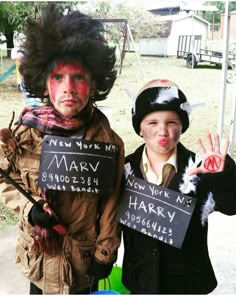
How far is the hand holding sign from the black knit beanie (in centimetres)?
16

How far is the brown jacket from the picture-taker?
166 centimetres

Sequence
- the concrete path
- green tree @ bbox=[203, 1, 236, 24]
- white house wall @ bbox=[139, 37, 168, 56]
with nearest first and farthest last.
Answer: the concrete path, green tree @ bbox=[203, 1, 236, 24], white house wall @ bbox=[139, 37, 168, 56]

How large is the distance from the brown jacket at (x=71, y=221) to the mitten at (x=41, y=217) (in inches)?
2.2

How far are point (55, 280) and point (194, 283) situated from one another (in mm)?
595

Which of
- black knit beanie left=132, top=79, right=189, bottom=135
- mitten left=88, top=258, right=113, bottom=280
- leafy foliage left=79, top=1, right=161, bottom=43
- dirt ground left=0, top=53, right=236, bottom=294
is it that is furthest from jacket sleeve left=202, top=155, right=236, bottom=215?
leafy foliage left=79, top=1, right=161, bottom=43

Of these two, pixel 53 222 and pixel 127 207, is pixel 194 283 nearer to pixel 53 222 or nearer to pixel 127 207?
pixel 127 207

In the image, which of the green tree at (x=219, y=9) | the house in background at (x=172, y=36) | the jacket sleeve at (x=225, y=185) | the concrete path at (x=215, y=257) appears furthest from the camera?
the house in background at (x=172, y=36)

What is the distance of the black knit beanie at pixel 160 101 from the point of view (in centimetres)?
160

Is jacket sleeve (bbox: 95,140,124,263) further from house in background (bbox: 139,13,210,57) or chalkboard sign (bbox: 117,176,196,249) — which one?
house in background (bbox: 139,13,210,57)

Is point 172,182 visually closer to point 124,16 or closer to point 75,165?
point 75,165

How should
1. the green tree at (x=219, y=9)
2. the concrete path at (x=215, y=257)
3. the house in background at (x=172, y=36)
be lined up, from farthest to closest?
the house in background at (x=172, y=36)
the green tree at (x=219, y=9)
the concrete path at (x=215, y=257)

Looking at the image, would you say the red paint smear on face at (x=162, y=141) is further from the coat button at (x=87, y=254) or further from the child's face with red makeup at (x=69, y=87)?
the coat button at (x=87, y=254)

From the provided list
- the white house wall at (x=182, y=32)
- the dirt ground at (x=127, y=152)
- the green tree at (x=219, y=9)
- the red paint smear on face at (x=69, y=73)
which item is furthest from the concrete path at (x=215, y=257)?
the white house wall at (x=182, y=32)

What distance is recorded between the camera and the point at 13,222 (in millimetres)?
3789
